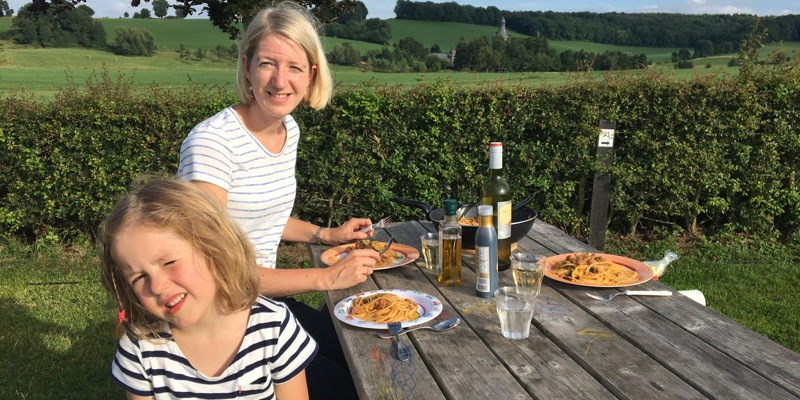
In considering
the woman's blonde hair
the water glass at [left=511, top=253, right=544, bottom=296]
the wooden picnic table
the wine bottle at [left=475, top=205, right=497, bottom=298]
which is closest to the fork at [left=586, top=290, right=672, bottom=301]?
the wooden picnic table

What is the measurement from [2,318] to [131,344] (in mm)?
3567

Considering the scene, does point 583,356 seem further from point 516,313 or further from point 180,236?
point 180,236

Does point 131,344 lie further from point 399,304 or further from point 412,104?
point 412,104

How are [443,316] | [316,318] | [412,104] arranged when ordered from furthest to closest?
1. [412,104]
2. [316,318]
3. [443,316]

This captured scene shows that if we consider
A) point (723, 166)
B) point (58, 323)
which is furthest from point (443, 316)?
point (723, 166)

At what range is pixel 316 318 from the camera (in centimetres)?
254

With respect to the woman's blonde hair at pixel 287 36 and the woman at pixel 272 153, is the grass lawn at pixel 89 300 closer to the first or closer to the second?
the woman at pixel 272 153

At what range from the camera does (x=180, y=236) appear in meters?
1.52

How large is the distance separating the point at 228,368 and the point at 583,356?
943 millimetres

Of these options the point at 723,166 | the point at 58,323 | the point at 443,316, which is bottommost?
the point at 58,323

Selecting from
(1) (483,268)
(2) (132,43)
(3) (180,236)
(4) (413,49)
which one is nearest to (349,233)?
(1) (483,268)

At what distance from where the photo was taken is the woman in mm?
2121

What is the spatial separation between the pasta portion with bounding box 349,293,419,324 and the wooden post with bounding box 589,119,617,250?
3981 mm

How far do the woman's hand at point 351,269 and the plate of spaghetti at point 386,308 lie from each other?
0.20 feet
